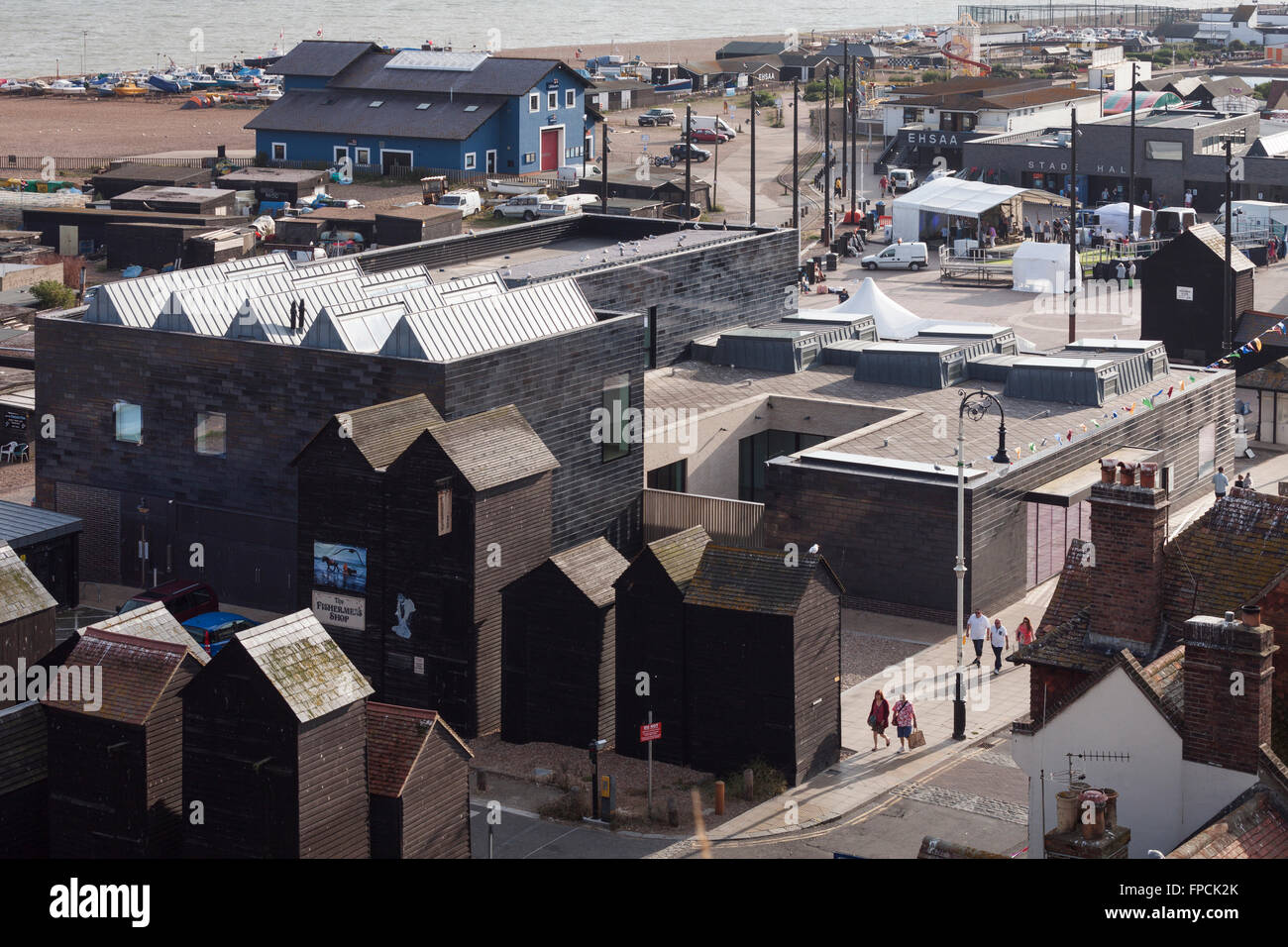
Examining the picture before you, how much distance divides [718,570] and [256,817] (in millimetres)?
11048

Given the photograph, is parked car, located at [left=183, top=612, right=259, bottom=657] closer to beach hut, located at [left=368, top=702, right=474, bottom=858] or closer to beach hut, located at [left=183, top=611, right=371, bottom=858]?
beach hut, located at [left=368, top=702, right=474, bottom=858]

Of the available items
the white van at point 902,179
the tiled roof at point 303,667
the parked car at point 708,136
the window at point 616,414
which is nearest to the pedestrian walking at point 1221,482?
the window at point 616,414

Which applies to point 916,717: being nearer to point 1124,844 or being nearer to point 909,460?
point 909,460

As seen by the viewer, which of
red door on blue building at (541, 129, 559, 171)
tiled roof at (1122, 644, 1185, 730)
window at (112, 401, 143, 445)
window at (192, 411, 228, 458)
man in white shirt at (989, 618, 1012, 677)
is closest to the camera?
tiled roof at (1122, 644, 1185, 730)

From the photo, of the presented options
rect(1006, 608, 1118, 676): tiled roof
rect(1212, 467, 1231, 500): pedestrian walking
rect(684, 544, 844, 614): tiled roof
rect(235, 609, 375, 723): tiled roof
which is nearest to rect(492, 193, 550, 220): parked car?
rect(1212, 467, 1231, 500): pedestrian walking

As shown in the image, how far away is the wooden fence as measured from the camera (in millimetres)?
47500

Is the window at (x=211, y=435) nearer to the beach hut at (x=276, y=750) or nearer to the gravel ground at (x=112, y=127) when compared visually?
the beach hut at (x=276, y=750)

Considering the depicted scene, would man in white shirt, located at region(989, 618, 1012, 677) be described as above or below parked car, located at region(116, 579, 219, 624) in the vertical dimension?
below

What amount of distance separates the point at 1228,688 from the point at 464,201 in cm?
8176

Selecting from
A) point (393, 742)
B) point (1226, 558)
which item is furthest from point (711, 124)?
point (1226, 558)

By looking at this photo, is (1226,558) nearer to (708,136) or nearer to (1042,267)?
(1042,267)

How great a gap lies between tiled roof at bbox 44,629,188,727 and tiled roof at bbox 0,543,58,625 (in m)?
5.72

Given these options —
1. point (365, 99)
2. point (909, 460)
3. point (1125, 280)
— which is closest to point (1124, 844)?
point (909, 460)

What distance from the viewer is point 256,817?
30719 mm
